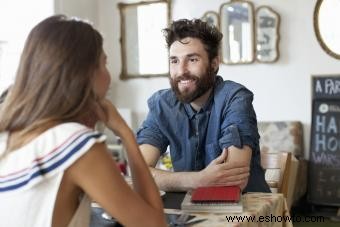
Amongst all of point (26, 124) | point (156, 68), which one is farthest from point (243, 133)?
point (156, 68)

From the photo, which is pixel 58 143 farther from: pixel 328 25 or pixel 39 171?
pixel 328 25

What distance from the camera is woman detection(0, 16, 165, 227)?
0.93 metres

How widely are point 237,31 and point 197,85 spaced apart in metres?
2.21

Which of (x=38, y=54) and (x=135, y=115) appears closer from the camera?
(x=38, y=54)

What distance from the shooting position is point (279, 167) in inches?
79.4

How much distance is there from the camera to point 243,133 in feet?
5.76

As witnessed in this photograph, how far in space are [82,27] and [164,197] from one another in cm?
74

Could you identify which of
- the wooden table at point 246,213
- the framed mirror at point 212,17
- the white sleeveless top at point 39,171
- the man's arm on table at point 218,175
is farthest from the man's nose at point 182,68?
the framed mirror at point 212,17

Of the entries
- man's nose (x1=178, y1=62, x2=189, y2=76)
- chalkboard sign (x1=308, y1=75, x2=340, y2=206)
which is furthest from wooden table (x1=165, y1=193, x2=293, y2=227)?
chalkboard sign (x1=308, y1=75, x2=340, y2=206)

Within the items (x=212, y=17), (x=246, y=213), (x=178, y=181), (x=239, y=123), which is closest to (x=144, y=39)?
(x=212, y=17)

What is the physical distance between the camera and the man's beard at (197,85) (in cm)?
196

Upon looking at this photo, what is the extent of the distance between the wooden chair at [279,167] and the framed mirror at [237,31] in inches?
81.3

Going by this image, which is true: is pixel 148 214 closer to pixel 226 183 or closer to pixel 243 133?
pixel 226 183

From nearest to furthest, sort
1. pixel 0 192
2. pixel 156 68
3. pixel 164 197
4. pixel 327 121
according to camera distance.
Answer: pixel 0 192
pixel 164 197
pixel 327 121
pixel 156 68
